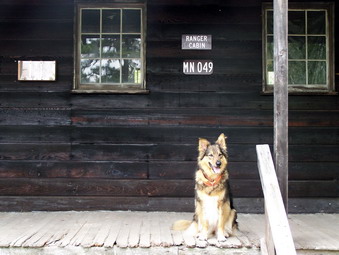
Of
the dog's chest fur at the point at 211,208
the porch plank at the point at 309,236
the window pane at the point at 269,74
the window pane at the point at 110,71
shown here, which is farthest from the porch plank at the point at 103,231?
the window pane at the point at 269,74

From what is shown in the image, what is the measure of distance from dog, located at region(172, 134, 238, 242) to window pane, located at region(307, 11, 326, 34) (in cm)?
256

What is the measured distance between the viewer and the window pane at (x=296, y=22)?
16.9 ft

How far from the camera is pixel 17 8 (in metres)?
5.08

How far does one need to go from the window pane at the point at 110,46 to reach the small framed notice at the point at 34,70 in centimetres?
77

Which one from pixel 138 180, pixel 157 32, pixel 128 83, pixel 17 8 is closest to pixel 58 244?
pixel 138 180

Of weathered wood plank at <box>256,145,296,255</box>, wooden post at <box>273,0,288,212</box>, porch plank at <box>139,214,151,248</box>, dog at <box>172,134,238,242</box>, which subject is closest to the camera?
weathered wood plank at <box>256,145,296,255</box>

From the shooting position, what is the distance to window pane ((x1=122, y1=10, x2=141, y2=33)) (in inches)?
201

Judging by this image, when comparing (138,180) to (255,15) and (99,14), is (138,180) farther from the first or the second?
(255,15)

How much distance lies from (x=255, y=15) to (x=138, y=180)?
117 inches

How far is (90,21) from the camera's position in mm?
5109

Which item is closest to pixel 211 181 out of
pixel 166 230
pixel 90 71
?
pixel 166 230

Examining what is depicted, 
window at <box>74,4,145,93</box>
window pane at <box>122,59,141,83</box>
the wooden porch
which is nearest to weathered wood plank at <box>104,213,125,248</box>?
the wooden porch

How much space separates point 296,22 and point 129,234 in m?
3.84

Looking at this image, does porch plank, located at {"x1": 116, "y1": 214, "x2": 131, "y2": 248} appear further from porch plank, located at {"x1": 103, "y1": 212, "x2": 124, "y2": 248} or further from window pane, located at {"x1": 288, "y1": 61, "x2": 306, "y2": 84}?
window pane, located at {"x1": 288, "y1": 61, "x2": 306, "y2": 84}
